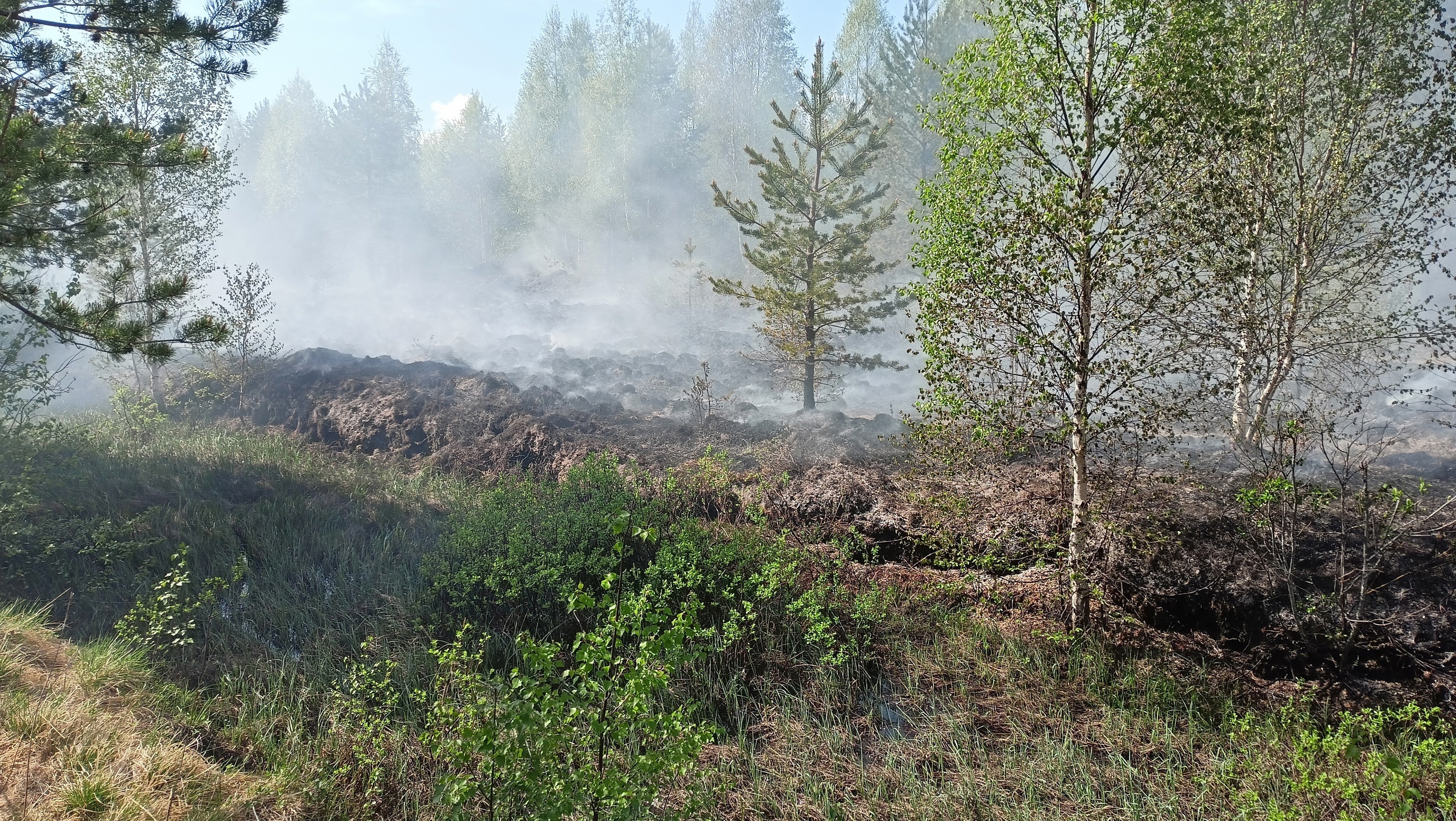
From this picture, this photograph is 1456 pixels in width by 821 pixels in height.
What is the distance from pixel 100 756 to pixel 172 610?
8.59 feet

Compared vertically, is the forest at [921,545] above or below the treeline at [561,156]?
below

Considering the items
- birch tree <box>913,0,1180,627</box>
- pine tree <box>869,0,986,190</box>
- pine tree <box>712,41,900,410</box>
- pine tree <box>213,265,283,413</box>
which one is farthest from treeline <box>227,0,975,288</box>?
birch tree <box>913,0,1180,627</box>

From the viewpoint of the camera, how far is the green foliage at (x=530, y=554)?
620 centimetres

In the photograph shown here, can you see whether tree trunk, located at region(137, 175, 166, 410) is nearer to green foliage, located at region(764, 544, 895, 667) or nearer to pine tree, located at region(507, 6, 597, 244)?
green foliage, located at region(764, 544, 895, 667)

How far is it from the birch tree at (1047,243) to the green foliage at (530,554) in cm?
326

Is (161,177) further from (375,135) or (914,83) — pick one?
(375,135)

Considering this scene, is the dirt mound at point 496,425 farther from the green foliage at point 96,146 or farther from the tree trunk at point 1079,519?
the green foliage at point 96,146

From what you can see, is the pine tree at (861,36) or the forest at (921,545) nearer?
the forest at (921,545)

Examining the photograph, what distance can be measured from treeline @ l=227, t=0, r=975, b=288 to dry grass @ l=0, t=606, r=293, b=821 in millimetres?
34796

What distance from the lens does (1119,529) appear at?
16.2 ft

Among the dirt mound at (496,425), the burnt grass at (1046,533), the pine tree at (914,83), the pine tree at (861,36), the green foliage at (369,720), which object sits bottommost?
the green foliage at (369,720)

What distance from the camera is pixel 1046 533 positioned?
6.06 metres

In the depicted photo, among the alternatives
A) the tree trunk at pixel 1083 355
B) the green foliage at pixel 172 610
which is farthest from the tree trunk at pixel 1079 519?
the green foliage at pixel 172 610

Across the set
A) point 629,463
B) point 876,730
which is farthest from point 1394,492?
point 629,463
